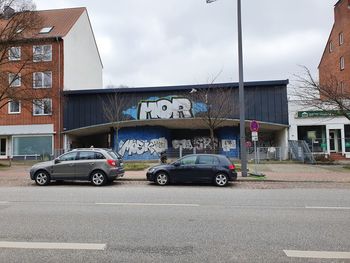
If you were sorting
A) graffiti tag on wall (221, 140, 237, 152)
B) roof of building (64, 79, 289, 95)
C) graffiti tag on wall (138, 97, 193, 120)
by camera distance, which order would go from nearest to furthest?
1. roof of building (64, 79, 289, 95)
2. graffiti tag on wall (138, 97, 193, 120)
3. graffiti tag on wall (221, 140, 237, 152)

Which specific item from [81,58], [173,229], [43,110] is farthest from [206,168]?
[81,58]

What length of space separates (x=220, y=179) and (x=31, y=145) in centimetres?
2552

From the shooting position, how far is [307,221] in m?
7.71

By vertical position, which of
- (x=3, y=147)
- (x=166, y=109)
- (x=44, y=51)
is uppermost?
(x=44, y=51)

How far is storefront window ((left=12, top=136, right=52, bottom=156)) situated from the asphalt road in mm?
24983

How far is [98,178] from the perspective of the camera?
15.6 meters

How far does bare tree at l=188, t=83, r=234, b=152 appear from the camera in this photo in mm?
31328

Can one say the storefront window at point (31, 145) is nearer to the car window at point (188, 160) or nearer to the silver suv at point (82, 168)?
the silver suv at point (82, 168)

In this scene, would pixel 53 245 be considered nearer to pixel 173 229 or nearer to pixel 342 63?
pixel 173 229

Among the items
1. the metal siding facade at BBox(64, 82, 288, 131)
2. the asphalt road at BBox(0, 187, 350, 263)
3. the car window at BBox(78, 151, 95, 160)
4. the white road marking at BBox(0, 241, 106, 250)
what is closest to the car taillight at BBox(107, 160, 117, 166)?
the car window at BBox(78, 151, 95, 160)

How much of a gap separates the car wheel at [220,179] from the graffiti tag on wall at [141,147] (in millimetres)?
18994

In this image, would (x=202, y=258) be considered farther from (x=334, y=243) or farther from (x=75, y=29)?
(x=75, y=29)

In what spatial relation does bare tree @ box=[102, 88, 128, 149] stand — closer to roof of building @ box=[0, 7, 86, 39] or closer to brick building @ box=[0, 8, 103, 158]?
brick building @ box=[0, 8, 103, 158]

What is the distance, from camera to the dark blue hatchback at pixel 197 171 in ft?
50.1
